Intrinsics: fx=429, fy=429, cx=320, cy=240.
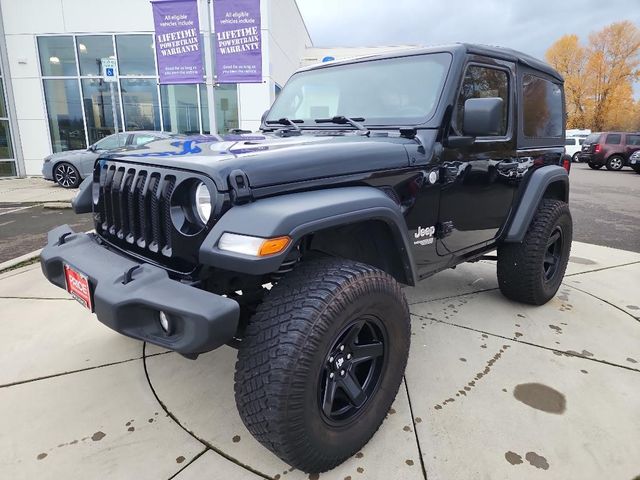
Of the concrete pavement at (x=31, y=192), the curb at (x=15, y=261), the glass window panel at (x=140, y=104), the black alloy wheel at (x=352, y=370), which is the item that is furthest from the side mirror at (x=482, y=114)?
the glass window panel at (x=140, y=104)

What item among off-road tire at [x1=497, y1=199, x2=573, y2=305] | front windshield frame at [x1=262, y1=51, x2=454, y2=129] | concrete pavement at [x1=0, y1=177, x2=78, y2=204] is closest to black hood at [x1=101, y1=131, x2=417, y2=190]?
front windshield frame at [x1=262, y1=51, x2=454, y2=129]

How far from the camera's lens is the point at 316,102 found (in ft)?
10.2

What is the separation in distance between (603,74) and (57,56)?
164ft

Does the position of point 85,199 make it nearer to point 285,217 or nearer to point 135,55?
point 285,217

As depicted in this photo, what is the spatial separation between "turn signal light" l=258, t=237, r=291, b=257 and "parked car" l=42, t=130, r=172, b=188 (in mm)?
10032

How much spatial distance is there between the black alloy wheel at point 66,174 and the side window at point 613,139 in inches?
852

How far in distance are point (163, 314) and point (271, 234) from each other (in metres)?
0.53

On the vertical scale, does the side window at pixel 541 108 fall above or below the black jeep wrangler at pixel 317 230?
above

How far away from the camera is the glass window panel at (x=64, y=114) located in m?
14.6

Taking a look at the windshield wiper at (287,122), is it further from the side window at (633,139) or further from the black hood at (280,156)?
the side window at (633,139)

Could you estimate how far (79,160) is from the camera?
1073 cm

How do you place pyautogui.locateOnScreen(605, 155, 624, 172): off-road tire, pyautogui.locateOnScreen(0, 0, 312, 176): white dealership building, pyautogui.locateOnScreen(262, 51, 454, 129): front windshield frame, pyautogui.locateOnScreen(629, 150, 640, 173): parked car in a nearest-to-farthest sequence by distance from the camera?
pyautogui.locateOnScreen(262, 51, 454, 129): front windshield frame → pyautogui.locateOnScreen(0, 0, 312, 176): white dealership building → pyautogui.locateOnScreen(629, 150, 640, 173): parked car → pyautogui.locateOnScreen(605, 155, 624, 172): off-road tire

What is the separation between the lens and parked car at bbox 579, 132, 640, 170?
19.5 meters

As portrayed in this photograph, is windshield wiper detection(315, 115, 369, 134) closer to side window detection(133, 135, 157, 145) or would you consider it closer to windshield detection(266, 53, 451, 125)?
windshield detection(266, 53, 451, 125)
